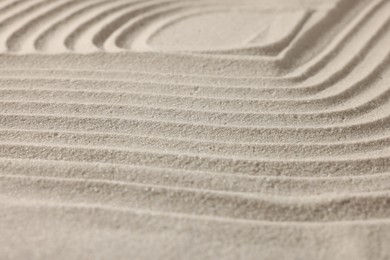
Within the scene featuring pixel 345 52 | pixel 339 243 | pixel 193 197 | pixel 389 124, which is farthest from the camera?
pixel 345 52

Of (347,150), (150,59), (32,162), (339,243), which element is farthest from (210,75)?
(339,243)

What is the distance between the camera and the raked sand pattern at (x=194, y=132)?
1.08 metres

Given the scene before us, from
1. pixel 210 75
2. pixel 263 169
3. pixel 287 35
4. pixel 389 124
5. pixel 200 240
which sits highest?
pixel 287 35

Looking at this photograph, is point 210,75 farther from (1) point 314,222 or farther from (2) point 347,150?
(1) point 314,222

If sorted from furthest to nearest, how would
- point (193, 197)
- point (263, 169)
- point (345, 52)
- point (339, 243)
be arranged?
1. point (345, 52)
2. point (263, 169)
3. point (193, 197)
4. point (339, 243)

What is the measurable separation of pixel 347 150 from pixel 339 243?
1.23 feet

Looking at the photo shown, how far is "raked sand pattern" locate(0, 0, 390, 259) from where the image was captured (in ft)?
3.54

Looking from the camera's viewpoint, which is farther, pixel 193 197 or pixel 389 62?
pixel 389 62

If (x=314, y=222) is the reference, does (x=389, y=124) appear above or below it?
above

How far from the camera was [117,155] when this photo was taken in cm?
131

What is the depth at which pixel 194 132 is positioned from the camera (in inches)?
55.8

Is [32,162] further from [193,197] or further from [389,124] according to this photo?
[389,124]

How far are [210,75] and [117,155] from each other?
549mm

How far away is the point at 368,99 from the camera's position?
155 centimetres
